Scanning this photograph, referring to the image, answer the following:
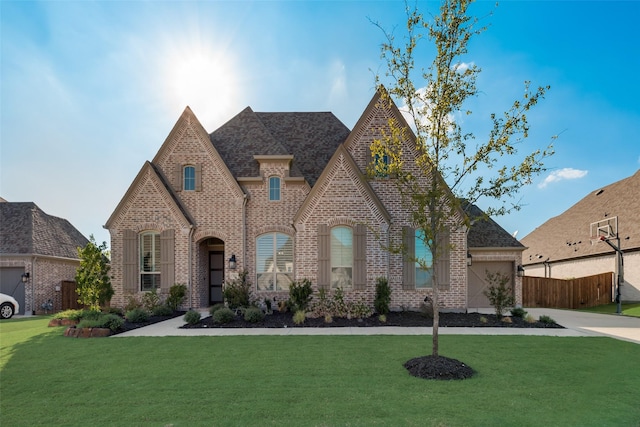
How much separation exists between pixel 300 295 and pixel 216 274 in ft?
18.0

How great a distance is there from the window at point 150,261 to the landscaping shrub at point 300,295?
594cm

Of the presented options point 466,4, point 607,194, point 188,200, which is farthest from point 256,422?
point 607,194

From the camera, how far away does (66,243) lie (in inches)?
847

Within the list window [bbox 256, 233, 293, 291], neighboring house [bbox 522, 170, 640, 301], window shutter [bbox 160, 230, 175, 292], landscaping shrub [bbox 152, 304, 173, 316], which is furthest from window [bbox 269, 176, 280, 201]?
neighboring house [bbox 522, 170, 640, 301]

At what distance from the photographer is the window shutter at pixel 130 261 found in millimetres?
15367

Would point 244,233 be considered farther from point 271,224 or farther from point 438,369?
point 438,369

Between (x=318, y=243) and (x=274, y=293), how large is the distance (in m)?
2.89

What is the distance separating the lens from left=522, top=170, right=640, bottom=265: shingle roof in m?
22.2

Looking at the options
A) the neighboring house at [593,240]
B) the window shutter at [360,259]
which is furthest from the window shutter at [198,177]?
the neighboring house at [593,240]

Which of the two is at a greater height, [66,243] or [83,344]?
[66,243]

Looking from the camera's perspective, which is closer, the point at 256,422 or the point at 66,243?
the point at 256,422

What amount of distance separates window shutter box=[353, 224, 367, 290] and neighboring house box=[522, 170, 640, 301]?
16.1 meters

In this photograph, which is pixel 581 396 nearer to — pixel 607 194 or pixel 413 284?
pixel 413 284

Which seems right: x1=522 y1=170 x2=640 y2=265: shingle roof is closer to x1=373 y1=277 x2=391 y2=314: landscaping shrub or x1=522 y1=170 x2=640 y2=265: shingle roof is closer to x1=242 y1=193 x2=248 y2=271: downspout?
x1=373 y1=277 x2=391 y2=314: landscaping shrub
